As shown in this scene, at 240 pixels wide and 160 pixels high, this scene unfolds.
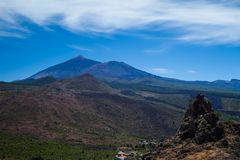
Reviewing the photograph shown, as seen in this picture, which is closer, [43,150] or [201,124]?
[201,124]

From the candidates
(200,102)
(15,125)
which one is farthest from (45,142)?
(200,102)

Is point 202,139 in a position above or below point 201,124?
below

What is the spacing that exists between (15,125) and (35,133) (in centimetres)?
1063

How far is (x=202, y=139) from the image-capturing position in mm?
55938

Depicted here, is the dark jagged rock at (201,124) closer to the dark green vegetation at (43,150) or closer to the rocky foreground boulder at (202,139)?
the rocky foreground boulder at (202,139)

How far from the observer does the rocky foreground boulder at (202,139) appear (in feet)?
171

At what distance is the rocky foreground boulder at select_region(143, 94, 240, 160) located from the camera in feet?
171

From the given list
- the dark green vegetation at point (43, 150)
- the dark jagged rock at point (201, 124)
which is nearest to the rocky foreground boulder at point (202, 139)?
the dark jagged rock at point (201, 124)

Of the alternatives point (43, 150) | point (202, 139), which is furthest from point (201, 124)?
point (43, 150)

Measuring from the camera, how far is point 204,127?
5669cm

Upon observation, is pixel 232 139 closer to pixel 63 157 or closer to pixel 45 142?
pixel 63 157

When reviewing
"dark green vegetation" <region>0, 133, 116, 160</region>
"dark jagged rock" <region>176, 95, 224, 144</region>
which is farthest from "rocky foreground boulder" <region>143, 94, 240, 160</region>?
"dark green vegetation" <region>0, 133, 116, 160</region>

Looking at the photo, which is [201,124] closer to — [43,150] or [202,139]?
[202,139]

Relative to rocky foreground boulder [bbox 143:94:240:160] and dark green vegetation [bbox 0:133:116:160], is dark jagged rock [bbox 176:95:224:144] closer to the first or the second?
rocky foreground boulder [bbox 143:94:240:160]
